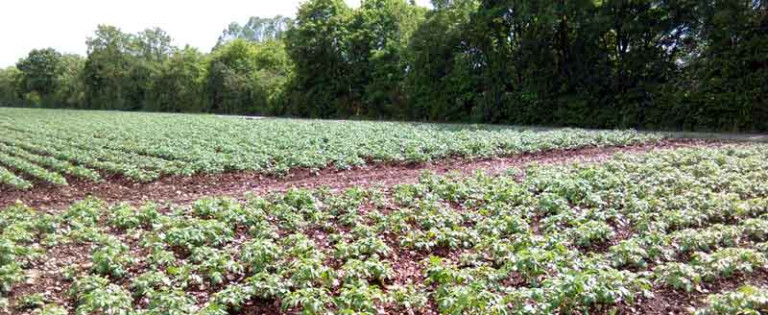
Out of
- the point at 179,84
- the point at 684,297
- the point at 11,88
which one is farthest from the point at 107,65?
the point at 684,297

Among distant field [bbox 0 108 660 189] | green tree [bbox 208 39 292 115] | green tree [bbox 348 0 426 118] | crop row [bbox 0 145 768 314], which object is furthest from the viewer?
green tree [bbox 208 39 292 115]

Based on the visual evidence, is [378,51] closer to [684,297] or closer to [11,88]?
[684,297]

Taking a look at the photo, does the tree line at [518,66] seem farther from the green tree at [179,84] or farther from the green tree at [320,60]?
the green tree at [179,84]

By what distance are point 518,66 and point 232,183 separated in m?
20.5

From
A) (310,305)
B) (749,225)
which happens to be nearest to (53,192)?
(310,305)

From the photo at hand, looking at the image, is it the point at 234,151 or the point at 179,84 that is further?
the point at 179,84

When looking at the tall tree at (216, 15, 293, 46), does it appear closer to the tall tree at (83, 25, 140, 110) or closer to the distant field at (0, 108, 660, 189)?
the tall tree at (83, 25, 140, 110)

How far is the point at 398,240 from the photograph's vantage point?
659 cm

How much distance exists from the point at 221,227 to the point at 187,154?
881 centimetres

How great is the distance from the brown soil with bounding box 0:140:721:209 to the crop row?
5.56 ft

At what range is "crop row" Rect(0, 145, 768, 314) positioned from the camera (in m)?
4.53

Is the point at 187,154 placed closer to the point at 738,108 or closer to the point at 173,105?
the point at 738,108

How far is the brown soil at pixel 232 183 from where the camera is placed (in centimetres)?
1014

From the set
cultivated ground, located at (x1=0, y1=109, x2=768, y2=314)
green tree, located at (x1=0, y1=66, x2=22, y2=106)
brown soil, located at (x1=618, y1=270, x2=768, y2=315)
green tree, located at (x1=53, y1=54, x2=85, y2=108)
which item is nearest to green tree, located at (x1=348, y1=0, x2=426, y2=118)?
cultivated ground, located at (x1=0, y1=109, x2=768, y2=314)
